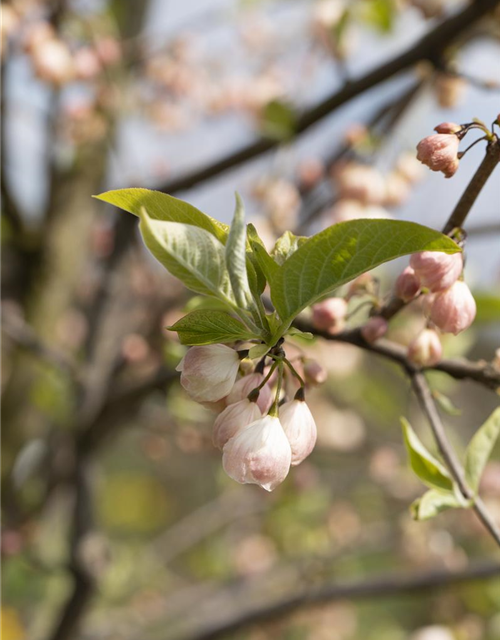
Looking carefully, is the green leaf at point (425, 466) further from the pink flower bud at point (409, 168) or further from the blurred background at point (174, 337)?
the pink flower bud at point (409, 168)

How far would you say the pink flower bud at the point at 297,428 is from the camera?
392mm

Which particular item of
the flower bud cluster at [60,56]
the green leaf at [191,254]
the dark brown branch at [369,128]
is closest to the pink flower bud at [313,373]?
the green leaf at [191,254]

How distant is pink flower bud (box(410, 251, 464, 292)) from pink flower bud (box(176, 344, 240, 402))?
139 mm

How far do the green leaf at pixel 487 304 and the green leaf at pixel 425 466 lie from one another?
0.29m

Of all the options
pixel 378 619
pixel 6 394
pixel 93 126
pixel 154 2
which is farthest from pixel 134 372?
pixel 378 619

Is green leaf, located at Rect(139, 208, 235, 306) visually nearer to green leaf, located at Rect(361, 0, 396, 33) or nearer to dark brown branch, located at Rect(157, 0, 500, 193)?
dark brown branch, located at Rect(157, 0, 500, 193)

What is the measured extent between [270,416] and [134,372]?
4.35 ft

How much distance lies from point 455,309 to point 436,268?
0.12ft

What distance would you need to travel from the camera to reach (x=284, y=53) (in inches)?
111

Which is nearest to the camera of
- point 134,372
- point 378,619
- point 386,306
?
point 386,306

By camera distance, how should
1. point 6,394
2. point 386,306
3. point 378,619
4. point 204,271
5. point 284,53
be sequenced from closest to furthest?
Result: 1. point 204,271
2. point 386,306
3. point 6,394
4. point 284,53
5. point 378,619

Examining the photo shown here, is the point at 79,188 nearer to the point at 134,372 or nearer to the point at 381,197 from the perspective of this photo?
the point at 134,372

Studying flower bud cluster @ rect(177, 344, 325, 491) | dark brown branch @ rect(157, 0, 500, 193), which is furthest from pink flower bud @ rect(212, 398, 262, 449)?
dark brown branch @ rect(157, 0, 500, 193)

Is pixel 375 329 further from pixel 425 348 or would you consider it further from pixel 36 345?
pixel 36 345
